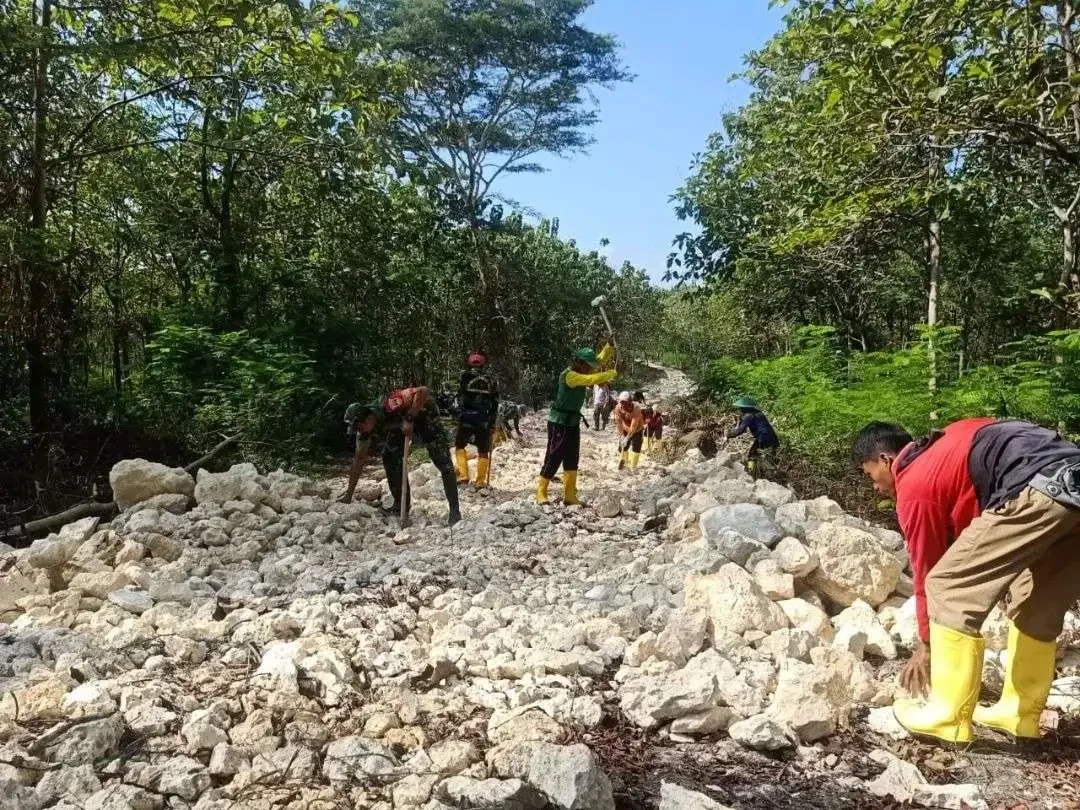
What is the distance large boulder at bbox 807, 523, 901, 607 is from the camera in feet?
15.8

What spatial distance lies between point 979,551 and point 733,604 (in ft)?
4.73

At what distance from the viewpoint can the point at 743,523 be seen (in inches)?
220

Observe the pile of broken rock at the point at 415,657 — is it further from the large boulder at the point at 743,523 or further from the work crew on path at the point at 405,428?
the work crew on path at the point at 405,428

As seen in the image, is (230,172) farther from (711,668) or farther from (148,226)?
(711,668)

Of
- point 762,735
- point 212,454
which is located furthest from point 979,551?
point 212,454

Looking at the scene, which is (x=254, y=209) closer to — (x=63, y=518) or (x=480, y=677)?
(x=63, y=518)

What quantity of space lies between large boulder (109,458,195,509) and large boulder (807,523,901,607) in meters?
5.66

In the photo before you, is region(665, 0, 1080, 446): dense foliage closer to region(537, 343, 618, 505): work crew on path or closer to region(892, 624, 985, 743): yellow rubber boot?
region(537, 343, 618, 505): work crew on path

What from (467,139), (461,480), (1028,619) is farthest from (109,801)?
(467,139)

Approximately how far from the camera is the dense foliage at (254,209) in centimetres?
723

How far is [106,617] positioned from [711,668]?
3.26 meters

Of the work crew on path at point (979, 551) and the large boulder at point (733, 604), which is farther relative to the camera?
the large boulder at point (733, 604)

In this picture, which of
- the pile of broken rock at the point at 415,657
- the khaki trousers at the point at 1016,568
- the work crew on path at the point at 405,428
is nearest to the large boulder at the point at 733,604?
the pile of broken rock at the point at 415,657

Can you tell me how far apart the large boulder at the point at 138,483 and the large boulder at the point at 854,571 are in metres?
5.66
